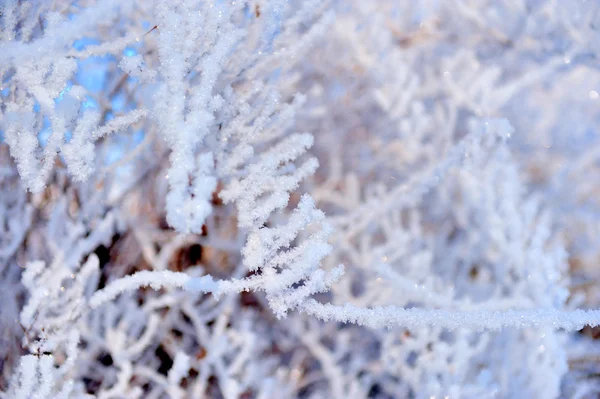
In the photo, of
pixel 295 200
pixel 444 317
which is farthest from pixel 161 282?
pixel 295 200

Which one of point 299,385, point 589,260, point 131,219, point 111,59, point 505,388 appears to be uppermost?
point 111,59

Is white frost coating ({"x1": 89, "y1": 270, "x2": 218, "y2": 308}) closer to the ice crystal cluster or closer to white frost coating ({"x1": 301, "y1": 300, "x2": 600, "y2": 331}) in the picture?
the ice crystal cluster

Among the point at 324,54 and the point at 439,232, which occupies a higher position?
the point at 324,54

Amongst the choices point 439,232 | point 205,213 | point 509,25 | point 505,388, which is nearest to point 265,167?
point 205,213

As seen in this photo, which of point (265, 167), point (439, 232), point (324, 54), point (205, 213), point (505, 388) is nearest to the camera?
point (205, 213)

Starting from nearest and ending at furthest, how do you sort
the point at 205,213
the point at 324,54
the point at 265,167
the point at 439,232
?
the point at 205,213
the point at 265,167
the point at 439,232
the point at 324,54

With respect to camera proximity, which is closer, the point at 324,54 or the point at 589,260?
the point at 589,260

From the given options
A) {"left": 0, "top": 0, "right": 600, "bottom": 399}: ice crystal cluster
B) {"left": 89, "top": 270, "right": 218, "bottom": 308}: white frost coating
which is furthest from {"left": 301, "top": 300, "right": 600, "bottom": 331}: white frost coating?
{"left": 89, "top": 270, "right": 218, "bottom": 308}: white frost coating

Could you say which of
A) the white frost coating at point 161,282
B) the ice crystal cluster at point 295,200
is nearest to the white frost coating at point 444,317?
the ice crystal cluster at point 295,200

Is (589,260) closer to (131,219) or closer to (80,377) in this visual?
(131,219)
